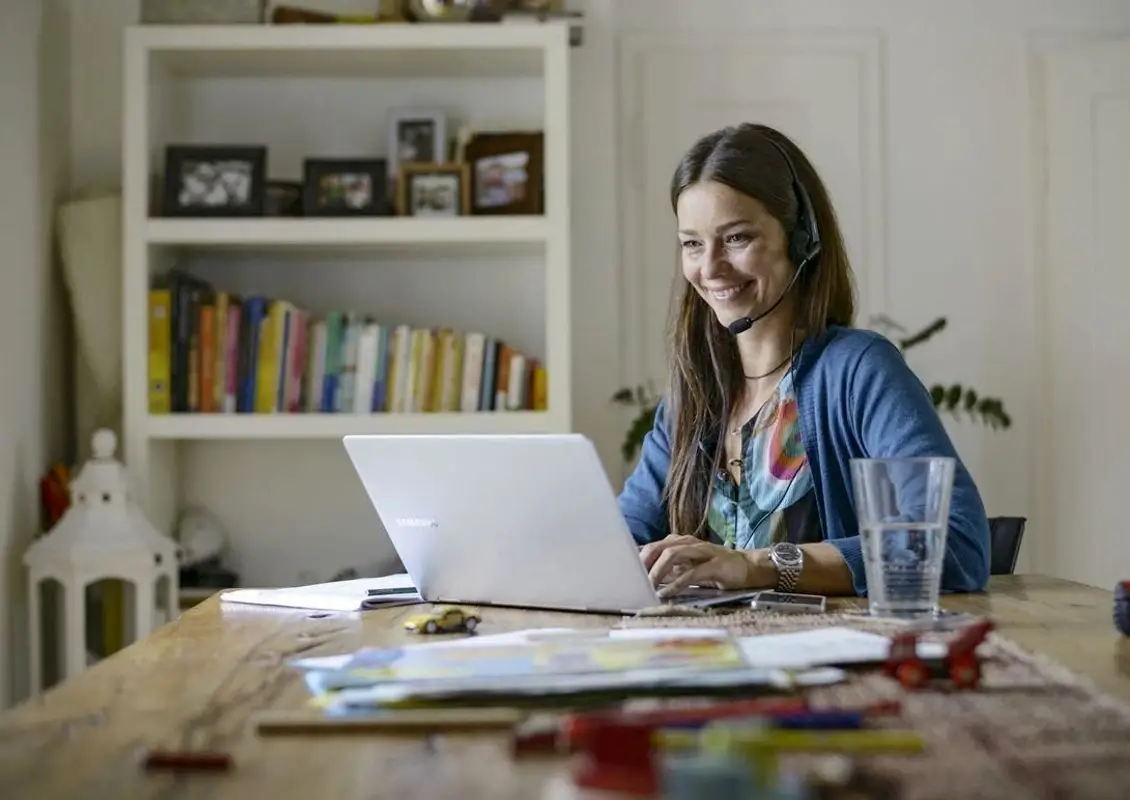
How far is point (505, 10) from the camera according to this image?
329 centimetres

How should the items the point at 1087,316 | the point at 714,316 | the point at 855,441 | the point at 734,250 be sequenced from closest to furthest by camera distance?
the point at 855,441 < the point at 734,250 < the point at 714,316 < the point at 1087,316

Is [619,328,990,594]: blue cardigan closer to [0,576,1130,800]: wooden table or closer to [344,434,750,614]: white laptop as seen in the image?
[0,576,1130,800]: wooden table

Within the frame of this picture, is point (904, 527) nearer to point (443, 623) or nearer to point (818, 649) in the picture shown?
point (818, 649)

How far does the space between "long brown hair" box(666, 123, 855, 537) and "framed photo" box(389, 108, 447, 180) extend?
1.36m

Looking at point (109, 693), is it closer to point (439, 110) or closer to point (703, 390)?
point (703, 390)

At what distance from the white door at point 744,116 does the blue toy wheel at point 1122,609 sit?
2.39 metres

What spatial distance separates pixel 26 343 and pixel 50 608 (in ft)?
2.03

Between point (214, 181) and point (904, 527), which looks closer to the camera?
point (904, 527)

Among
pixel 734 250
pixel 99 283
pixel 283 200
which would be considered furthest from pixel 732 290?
A: pixel 99 283

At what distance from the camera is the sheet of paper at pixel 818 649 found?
96cm

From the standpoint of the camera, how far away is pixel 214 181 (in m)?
3.20

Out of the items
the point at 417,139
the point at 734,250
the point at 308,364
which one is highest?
the point at 417,139

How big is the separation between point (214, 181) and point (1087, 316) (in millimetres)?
2088

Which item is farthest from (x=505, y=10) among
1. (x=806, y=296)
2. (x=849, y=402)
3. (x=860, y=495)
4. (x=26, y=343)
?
(x=860, y=495)
